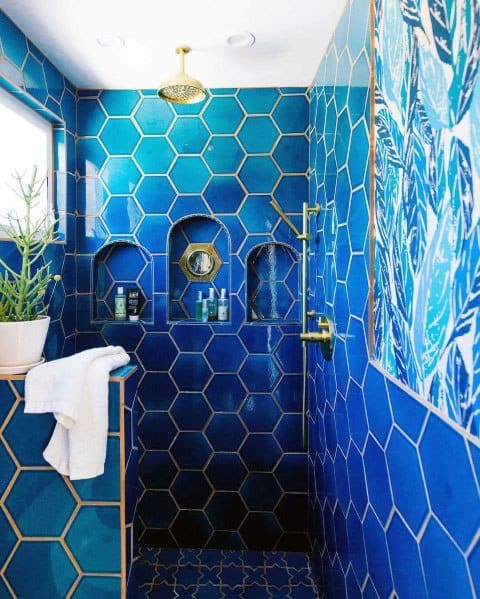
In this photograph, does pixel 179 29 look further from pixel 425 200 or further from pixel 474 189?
pixel 474 189

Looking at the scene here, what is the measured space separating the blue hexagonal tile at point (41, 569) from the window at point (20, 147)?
1192mm

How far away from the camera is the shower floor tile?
7.04ft

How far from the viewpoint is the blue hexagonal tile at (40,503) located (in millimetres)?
1575

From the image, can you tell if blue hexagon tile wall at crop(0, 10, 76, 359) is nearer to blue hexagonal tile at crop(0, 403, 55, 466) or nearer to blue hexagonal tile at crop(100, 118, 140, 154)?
blue hexagonal tile at crop(100, 118, 140, 154)

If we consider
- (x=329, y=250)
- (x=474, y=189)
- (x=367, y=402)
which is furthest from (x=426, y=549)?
(x=329, y=250)

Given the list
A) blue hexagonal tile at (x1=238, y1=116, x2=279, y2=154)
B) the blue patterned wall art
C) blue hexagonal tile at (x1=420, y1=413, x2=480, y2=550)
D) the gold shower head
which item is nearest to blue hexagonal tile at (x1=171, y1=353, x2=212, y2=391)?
blue hexagonal tile at (x1=238, y1=116, x2=279, y2=154)

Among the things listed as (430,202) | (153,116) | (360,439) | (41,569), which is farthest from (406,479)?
(153,116)

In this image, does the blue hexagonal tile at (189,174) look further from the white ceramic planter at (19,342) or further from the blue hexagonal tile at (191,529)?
the blue hexagonal tile at (191,529)

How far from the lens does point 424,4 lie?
90cm

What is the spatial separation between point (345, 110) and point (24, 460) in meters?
1.60

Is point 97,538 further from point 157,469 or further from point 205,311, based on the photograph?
point 205,311

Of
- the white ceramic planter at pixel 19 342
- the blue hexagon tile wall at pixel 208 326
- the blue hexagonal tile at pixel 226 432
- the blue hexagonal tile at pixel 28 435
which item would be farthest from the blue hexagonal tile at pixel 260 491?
the white ceramic planter at pixel 19 342

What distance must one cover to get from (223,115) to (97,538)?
2035 mm

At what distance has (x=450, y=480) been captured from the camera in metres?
0.77
